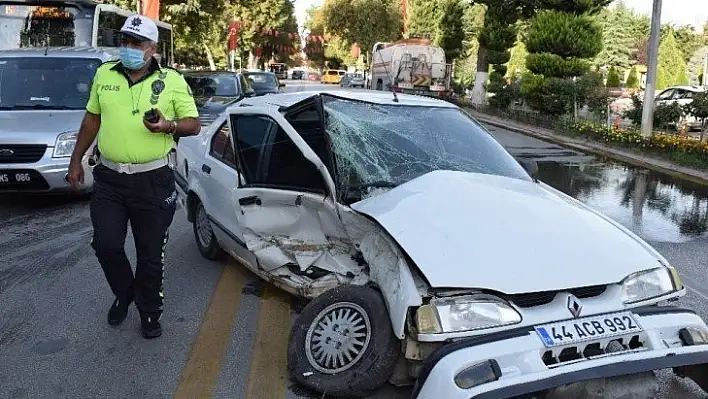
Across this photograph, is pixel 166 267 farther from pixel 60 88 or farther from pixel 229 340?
pixel 60 88

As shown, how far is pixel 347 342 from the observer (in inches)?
133

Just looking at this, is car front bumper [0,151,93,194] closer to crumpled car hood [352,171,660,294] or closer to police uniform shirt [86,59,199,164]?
police uniform shirt [86,59,199,164]

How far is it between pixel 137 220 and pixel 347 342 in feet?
5.20

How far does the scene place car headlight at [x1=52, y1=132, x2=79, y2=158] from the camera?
7777 millimetres

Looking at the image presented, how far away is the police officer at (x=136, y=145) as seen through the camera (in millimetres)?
3961

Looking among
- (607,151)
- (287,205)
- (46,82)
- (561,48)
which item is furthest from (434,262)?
(561,48)

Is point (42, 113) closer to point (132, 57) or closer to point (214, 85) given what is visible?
point (132, 57)

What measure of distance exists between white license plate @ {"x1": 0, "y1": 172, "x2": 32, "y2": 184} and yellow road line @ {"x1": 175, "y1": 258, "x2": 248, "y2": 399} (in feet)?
10.8

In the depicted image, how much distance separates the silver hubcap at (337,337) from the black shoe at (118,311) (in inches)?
60.4

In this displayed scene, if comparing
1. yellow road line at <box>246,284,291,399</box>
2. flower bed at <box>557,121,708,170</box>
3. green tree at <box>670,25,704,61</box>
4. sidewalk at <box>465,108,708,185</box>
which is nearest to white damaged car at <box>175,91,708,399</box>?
yellow road line at <box>246,284,291,399</box>

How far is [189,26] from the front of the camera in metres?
27.9

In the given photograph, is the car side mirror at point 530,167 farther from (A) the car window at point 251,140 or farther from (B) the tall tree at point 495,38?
(B) the tall tree at point 495,38

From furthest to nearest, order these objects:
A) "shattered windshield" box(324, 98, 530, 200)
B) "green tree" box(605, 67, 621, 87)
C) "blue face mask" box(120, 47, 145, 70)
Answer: "green tree" box(605, 67, 621, 87)
"shattered windshield" box(324, 98, 530, 200)
"blue face mask" box(120, 47, 145, 70)

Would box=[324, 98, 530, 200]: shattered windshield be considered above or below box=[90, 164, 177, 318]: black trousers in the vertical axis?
above
